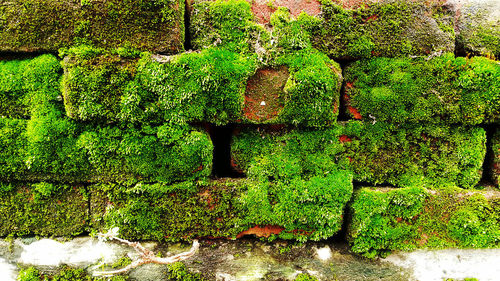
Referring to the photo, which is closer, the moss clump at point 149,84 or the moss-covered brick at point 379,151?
the moss clump at point 149,84

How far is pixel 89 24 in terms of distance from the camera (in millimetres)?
1606

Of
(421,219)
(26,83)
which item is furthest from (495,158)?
(26,83)

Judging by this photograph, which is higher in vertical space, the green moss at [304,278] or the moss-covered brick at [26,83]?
the moss-covered brick at [26,83]

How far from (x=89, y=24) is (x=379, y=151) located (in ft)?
5.60

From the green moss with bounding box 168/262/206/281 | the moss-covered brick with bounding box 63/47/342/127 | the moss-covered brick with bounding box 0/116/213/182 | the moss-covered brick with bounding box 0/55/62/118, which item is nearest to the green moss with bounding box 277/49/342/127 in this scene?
the moss-covered brick with bounding box 63/47/342/127

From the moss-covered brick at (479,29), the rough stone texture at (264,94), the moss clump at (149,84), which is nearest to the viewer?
the moss clump at (149,84)

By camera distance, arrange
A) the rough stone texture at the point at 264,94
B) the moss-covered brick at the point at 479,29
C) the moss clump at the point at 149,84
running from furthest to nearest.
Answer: the moss-covered brick at the point at 479,29, the rough stone texture at the point at 264,94, the moss clump at the point at 149,84

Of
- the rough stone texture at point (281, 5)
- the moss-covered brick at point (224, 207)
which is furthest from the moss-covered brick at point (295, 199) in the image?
the rough stone texture at point (281, 5)

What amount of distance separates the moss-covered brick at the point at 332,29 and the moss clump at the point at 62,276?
1379 millimetres

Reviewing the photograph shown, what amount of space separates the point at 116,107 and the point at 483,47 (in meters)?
2.07

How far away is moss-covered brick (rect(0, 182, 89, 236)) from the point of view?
1.74 meters

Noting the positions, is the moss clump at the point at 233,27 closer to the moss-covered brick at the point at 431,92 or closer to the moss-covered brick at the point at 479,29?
the moss-covered brick at the point at 431,92

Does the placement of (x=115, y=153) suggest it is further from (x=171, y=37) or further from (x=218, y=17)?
(x=218, y=17)

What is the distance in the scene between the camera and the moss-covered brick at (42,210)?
68.4 inches
